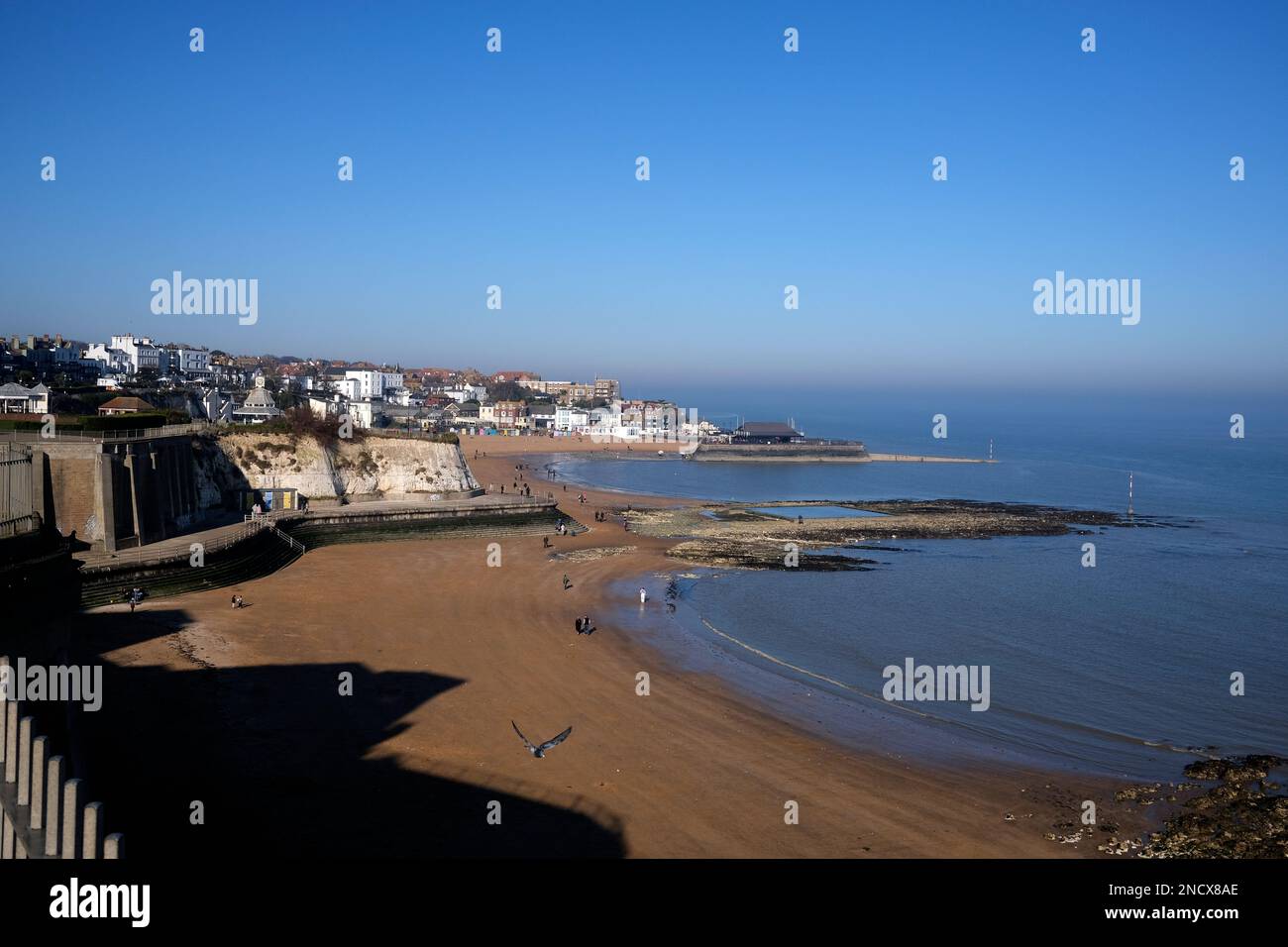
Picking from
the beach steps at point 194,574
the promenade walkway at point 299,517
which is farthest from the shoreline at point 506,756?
the promenade walkway at point 299,517

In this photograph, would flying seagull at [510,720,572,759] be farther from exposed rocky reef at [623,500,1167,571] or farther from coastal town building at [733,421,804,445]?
coastal town building at [733,421,804,445]

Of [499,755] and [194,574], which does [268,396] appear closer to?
[194,574]

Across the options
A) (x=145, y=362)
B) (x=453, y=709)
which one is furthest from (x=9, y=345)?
(x=453, y=709)

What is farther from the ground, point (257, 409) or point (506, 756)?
point (257, 409)

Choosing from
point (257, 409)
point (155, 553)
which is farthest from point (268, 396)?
point (155, 553)

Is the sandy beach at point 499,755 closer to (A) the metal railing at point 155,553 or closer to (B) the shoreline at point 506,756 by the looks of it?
(B) the shoreline at point 506,756

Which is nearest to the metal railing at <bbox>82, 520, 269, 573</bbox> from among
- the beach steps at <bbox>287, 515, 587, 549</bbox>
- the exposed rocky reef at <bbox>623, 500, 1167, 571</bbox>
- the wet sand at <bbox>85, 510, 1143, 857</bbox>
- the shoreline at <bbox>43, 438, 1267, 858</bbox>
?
the wet sand at <bbox>85, 510, 1143, 857</bbox>
